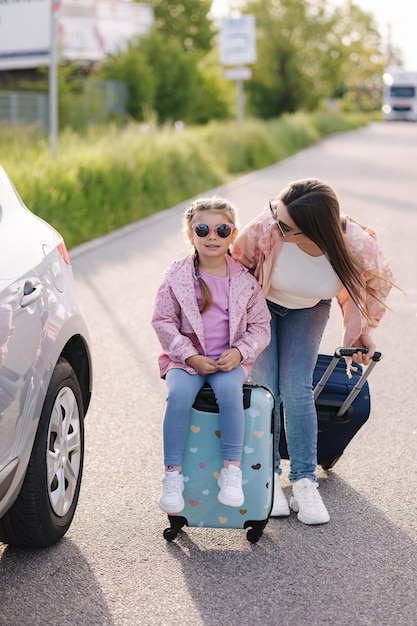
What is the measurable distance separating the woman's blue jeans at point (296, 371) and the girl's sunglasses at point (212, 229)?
524 millimetres

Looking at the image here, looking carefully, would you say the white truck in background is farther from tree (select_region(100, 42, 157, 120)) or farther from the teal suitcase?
the teal suitcase

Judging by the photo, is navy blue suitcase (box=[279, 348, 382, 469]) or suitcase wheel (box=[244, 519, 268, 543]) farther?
navy blue suitcase (box=[279, 348, 382, 469])

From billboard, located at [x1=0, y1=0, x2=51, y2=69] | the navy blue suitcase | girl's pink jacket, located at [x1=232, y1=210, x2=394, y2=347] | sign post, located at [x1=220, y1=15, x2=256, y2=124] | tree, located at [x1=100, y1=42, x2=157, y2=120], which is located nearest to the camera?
girl's pink jacket, located at [x1=232, y1=210, x2=394, y2=347]

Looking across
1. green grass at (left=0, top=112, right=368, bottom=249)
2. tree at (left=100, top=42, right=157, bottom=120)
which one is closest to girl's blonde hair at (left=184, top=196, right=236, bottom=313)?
green grass at (left=0, top=112, right=368, bottom=249)

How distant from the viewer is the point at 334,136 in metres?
44.7

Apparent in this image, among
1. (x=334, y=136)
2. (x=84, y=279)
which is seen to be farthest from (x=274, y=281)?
(x=334, y=136)

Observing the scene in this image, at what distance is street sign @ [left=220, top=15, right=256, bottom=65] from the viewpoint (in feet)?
98.6

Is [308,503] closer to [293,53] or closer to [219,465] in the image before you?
[219,465]

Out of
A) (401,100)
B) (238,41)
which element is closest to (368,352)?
(238,41)

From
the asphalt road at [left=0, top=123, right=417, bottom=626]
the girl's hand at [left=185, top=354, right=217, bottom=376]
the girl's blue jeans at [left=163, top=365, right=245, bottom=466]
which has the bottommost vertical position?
the asphalt road at [left=0, top=123, right=417, bottom=626]

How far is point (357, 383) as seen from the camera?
482cm

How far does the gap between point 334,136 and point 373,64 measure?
185ft

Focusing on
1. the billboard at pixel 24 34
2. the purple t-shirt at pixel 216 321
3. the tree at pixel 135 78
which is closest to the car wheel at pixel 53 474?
the purple t-shirt at pixel 216 321

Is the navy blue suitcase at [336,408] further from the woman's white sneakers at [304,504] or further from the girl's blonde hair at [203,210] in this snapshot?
the girl's blonde hair at [203,210]
